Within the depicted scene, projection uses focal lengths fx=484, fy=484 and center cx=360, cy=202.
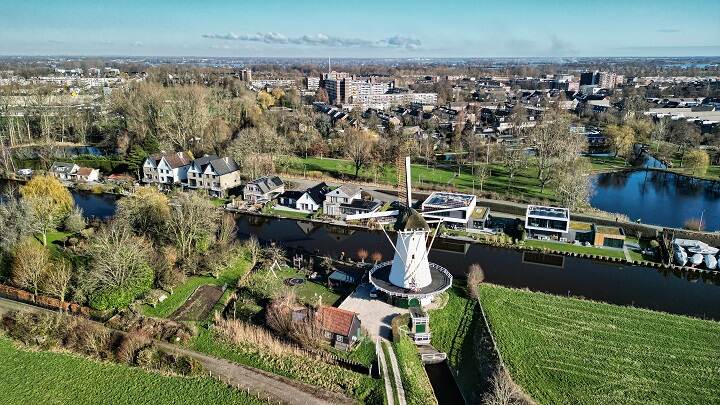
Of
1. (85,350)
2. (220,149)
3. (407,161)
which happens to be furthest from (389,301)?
(220,149)

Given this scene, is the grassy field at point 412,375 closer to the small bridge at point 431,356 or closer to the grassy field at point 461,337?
the small bridge at point 431,356

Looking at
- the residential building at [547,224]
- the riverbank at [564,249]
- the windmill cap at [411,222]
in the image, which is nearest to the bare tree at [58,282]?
the windmill cap at [411,222]

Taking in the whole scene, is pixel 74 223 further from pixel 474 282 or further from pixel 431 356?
pixel 474 282

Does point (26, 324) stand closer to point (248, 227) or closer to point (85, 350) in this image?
point (85, 350)

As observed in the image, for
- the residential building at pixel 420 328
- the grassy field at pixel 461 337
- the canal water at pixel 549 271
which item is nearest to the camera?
the grassy field at pixel 461 337

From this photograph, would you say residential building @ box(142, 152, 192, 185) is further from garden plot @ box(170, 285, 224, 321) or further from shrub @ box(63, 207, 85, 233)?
garden plot @ box(170, 285, 224, 321)

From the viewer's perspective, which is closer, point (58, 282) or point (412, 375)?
point (412, 375)

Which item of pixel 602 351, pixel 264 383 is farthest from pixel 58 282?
pixel 602 351

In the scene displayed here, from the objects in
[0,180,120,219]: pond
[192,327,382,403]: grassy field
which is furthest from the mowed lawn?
[0,180,120,219]: pond

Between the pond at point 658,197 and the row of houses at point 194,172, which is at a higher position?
the row of houses at point 194,172
